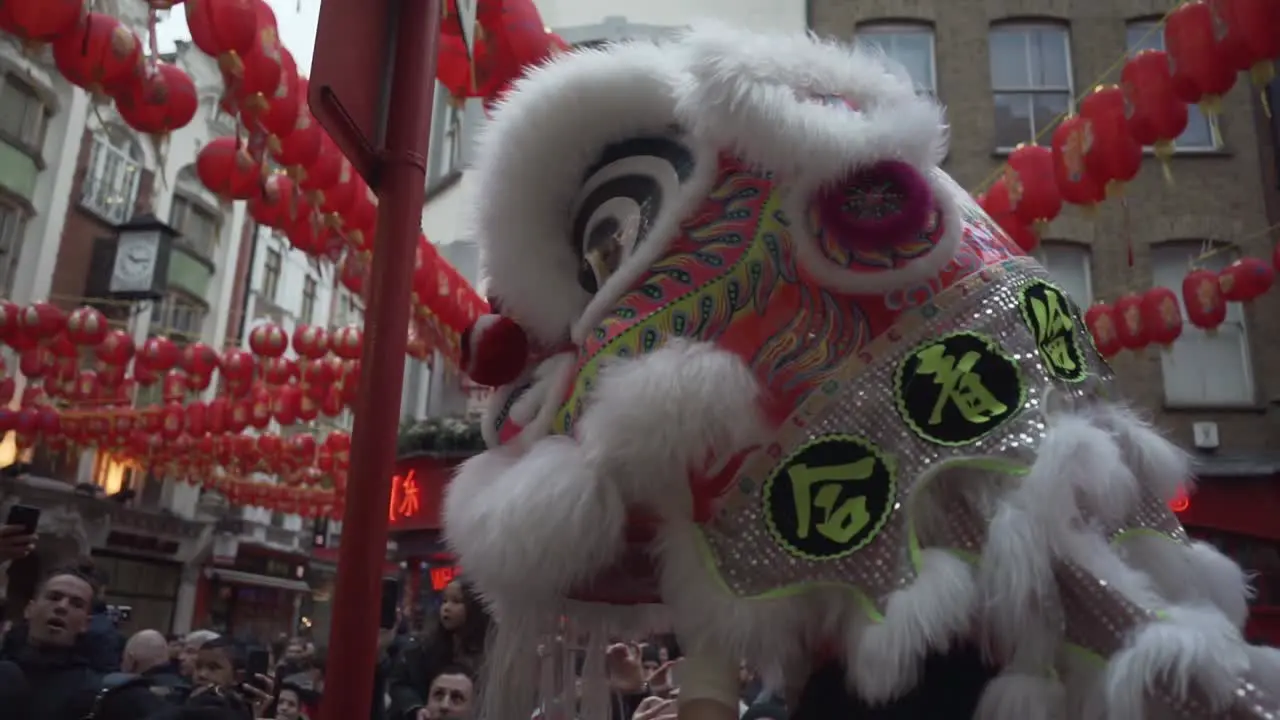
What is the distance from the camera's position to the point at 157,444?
13.1 meters

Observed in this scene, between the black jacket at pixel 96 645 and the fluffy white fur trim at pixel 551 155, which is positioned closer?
the fluffy white fur trim at pixel 551 155

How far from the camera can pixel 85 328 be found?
852 centimetres

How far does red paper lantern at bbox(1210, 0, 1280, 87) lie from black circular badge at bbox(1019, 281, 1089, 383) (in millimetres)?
3283

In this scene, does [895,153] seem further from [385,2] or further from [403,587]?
[403,587]

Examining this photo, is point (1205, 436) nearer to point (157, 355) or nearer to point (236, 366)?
point (236, 366)

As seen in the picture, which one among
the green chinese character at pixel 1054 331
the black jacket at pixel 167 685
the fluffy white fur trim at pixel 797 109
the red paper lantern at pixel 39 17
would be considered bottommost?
the black jacket at pixel 167 685

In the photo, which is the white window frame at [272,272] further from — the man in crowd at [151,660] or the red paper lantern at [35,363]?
the man in crowd at [151,660]

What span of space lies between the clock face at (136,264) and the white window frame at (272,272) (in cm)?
833

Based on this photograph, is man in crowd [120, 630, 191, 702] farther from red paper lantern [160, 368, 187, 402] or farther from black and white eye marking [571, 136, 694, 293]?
red paper lantern [160, 368, 187, 402]

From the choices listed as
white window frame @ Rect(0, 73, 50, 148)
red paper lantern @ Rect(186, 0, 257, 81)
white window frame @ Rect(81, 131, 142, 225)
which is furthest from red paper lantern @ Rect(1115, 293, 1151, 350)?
white window frame @ Rect(81, 131, 142, 225)

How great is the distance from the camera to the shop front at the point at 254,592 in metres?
19.5

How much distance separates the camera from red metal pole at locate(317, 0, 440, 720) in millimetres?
1170

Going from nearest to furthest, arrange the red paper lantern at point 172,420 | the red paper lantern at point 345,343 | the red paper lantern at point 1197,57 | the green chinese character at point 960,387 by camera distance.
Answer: the green chinese character at point 960,387
the red paper lantern at point 1197,57
the red paper lantern at point 345,343
the red paper lantern at point 172,420

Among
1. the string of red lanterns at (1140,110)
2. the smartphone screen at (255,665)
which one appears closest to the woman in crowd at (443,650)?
the smartphone screen at (255,665)
